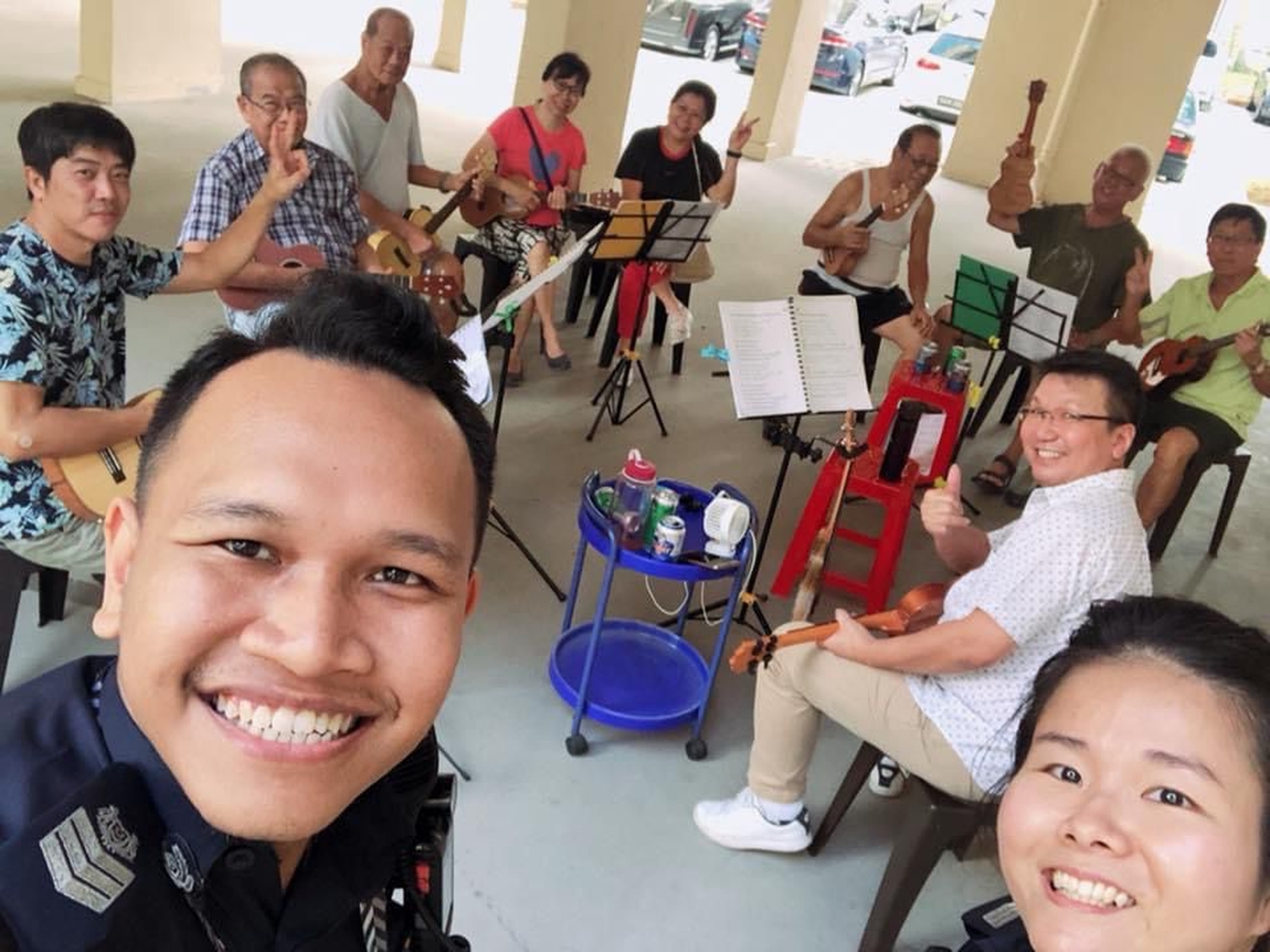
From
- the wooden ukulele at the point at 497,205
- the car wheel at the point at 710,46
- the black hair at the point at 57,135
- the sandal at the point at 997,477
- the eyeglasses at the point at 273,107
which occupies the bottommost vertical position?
the sandal at the point at 997,477

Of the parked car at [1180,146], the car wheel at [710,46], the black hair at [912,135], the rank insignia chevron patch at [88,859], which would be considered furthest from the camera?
the car wheel at [710,46]

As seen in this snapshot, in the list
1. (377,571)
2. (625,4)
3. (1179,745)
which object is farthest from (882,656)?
(625,4)

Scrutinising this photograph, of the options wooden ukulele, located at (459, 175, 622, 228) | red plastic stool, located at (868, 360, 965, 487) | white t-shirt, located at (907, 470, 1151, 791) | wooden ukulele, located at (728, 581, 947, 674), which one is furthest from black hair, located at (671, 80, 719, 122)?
white t-shirt, located at (907, 470, 1151, 791)

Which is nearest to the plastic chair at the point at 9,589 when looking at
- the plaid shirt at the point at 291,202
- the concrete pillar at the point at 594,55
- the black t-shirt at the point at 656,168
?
the plaid shirt at the point at 291,202

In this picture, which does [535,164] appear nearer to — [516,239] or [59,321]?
[516,239]

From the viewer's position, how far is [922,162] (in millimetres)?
4633

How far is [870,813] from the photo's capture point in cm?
285

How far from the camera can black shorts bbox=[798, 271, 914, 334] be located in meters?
4.93

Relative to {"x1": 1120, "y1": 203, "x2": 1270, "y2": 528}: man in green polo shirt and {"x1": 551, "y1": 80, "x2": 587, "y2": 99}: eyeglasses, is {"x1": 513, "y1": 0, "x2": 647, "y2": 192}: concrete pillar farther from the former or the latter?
{"x1": 1120, "y1": 203, "x2": 1270, "y2": 528}: man in green polo shirt

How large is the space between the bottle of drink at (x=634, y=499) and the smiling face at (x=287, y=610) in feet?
6.15

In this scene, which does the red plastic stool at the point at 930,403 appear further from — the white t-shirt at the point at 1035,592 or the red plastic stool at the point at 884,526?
the white t-shirt at the point at 1035,592

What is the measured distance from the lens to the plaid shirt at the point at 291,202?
3.20 meters

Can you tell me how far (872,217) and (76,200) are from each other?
11.2 ft

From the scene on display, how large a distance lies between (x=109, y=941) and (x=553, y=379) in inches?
174
